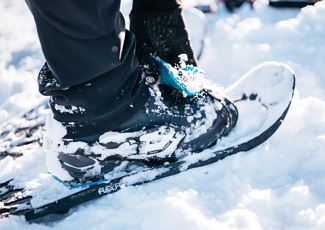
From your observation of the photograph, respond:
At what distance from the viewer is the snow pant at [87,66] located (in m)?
1.03

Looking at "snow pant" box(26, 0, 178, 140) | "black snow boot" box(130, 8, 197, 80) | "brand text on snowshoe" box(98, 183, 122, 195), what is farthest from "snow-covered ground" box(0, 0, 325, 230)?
"black snow boot" box(130, 8, 197, 80)

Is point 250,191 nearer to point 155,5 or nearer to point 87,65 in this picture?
point 87,65

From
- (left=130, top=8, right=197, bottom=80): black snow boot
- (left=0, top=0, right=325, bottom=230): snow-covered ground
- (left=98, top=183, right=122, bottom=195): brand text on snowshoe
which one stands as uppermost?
(left=130, top=8, right=197, bottom=80): black snow boot

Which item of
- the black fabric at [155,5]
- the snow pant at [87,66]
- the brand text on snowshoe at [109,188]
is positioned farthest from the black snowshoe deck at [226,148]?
the black fabric at [155,5]

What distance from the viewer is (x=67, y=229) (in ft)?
4.18

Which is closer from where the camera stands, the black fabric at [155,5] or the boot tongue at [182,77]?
the boot tongue at [182,77]

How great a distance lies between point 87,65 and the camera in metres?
1.12

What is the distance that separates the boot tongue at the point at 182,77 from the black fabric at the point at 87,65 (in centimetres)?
11

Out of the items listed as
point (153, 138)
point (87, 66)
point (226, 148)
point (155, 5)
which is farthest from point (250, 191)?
point (155, 5)

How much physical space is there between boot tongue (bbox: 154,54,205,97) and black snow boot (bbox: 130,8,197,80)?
54mm

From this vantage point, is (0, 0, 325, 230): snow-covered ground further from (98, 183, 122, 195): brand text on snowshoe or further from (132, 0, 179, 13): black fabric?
(132, 0, 179, 13): black fabric

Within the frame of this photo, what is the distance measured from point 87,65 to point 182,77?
16.8 inches

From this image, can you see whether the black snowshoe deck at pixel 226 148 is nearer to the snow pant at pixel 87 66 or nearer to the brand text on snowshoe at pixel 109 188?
the brand text on snowshoe at pixel 109 188

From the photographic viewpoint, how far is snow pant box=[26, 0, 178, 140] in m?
1.03
